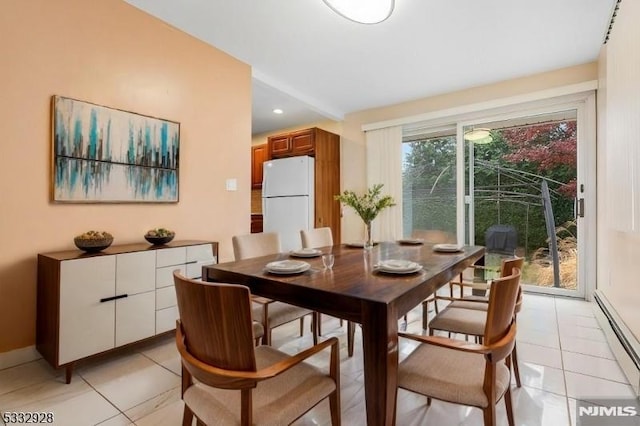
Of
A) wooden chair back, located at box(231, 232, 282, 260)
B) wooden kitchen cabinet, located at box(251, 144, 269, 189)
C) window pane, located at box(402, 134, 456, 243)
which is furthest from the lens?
wooden kitchen cabinet, located at box(251, 144, 269, 189)

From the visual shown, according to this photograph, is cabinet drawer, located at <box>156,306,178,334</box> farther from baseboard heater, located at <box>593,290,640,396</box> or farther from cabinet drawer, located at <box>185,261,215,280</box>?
baseboard heater, located at <box>593,290,640,396</box>

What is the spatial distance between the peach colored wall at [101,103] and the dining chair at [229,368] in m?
1.65

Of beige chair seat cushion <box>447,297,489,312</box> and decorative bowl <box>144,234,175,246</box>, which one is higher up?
decorative bowl <box>144,234,175,246</box>

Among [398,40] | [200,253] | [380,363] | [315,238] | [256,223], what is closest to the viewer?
[380,363]

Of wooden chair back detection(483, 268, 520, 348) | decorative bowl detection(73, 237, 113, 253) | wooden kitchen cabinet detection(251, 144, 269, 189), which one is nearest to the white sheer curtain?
wooden kitchen cabinet detection(251, 144, 269, 189)

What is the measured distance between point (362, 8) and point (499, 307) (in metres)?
1.93

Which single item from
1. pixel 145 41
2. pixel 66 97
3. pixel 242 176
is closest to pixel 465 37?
pixel 242 176

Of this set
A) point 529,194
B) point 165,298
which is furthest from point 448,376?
point 529,194

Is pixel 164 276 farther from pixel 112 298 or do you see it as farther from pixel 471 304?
pixel 471 304

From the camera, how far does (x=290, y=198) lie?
14.7ft

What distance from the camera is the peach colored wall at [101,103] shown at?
1.92 meters

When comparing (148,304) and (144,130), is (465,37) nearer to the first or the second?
(144,130)

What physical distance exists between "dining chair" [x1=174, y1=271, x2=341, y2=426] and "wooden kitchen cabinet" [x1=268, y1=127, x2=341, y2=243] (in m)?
3.40

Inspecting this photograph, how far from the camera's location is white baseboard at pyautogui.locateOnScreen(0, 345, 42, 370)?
191cm
